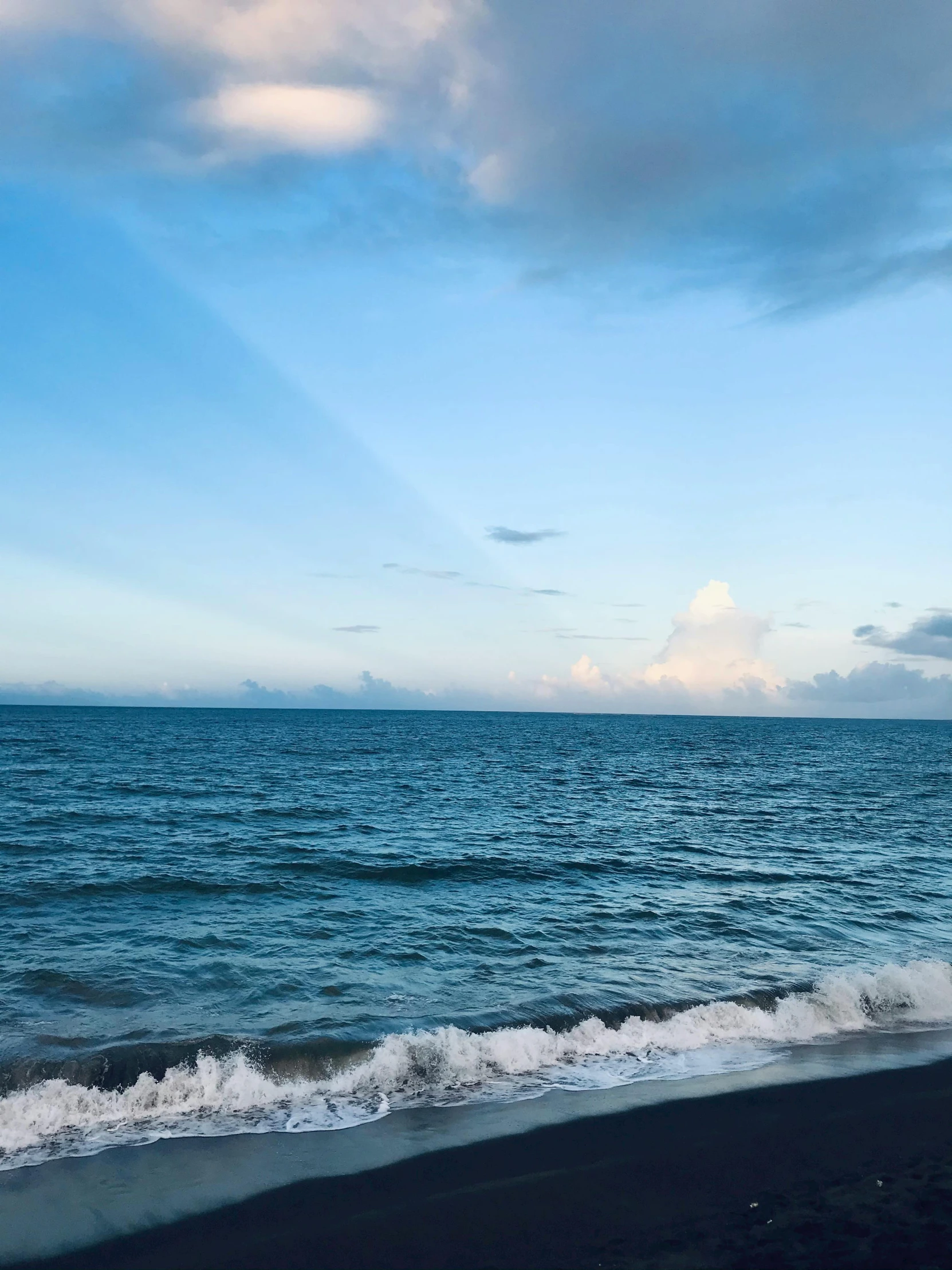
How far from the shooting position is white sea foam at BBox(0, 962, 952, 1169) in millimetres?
11633

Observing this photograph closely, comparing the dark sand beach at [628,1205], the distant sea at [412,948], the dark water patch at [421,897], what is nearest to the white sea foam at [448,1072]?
the distant sea at [412,948]

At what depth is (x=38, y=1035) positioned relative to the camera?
46.5 feet

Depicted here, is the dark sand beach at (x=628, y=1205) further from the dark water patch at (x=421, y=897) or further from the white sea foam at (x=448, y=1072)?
the dark water patch at (x=421, y=897)

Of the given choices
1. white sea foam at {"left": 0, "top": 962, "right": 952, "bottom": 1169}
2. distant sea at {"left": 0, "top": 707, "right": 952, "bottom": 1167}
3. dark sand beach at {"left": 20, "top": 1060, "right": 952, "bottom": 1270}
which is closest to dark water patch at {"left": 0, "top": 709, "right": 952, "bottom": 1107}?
distant sea at {"left": 0, "top": 707, "right": 952, "bottom": 1167}

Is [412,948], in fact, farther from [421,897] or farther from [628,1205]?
[628,1205]

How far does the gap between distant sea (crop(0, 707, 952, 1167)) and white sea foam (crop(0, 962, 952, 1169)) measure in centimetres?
5

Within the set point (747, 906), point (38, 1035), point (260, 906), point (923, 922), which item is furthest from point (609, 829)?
point (38, 1035)

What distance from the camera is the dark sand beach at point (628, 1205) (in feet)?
28.4

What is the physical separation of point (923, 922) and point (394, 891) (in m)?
16.3

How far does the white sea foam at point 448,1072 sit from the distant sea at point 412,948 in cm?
5

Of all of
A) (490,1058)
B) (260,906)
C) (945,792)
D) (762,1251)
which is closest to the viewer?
(762,1251)

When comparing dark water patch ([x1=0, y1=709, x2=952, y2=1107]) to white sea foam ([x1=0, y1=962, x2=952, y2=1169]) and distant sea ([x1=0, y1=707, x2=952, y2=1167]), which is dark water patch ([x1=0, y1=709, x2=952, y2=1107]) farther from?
white sea foam ([x1=0, y1=962, x2=952, y2=1169])

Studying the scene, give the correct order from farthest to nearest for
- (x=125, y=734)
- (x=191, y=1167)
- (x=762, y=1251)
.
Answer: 1. (x=125, y=734)
2. (x=191, y=1167)
3. (x=762, y=1251)

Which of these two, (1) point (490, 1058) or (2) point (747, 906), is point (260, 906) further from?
(2) point (747, 906)
